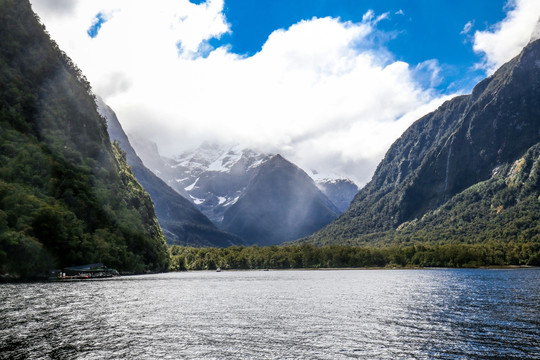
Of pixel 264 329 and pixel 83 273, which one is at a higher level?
pixel 83 273

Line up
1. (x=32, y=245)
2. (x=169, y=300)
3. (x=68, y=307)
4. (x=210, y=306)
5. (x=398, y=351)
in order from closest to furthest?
(x=398, y=351) → (x=68, y=307) → (x=210, y=306) → (x=169, y=300) → (x=32, y=245)

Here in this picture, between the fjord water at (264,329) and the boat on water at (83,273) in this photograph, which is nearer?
the fjord water at (264,329)

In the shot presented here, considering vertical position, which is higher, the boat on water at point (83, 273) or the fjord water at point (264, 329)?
the boat on water at point (83, 273)

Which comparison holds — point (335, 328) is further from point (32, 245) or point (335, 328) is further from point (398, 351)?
point (32, 245)

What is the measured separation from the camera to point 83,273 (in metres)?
172

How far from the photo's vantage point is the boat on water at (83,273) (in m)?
157

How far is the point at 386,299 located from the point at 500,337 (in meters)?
48.0

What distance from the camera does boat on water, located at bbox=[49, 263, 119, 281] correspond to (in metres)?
157

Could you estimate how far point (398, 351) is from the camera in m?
44.7

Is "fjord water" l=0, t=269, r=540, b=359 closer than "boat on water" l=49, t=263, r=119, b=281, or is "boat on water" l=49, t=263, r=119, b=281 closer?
"fjord water" l=0, t=269, r=540, b=359

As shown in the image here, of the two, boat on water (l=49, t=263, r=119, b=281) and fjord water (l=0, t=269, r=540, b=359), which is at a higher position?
boat on water (l=49, t=263, r=119, b=281)

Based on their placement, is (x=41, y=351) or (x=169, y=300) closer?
(x=41, y=351)

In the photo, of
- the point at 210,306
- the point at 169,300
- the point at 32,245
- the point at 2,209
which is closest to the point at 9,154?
the point at 2,209

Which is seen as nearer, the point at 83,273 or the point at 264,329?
the point at 264,329
